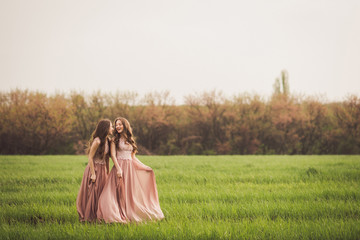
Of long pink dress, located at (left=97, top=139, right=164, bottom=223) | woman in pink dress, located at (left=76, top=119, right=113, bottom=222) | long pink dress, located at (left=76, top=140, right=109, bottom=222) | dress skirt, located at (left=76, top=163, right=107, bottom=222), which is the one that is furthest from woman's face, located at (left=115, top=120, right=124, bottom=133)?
dress skirt, located at (left=76, top=163, right=107, bottom=222)

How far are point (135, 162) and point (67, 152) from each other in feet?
94.3

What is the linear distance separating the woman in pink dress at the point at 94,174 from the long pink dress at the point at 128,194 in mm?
243

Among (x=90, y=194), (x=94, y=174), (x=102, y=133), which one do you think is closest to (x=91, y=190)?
(x=90, y=194)

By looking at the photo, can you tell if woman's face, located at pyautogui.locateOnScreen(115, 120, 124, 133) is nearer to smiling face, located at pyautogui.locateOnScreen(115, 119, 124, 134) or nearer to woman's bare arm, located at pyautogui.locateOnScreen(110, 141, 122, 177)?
smiling face, located at pyautogui.locateOnScreen(115, 119, 124, 134)

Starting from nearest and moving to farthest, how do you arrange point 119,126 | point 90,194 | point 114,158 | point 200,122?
point 90,194
point 114,158
point 119,126
point 200,122

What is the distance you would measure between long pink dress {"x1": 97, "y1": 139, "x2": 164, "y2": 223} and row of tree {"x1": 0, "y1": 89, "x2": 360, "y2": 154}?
26.2 m

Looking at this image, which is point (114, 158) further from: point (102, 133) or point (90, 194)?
point (90, 194)

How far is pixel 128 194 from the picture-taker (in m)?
5.39

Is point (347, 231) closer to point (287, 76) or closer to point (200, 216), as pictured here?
point (200, 216)

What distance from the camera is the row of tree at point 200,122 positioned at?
30.8m

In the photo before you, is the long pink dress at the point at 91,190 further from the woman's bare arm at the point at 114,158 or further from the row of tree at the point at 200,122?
the row of tree at the point at 200,122

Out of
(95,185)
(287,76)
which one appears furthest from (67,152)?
(287,76)

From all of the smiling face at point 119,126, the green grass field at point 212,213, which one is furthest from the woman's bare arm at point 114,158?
the green grass field at point 212,213

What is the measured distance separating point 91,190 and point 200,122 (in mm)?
28025
